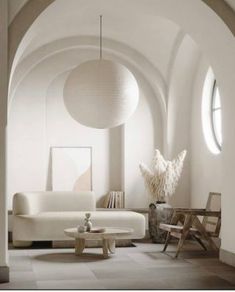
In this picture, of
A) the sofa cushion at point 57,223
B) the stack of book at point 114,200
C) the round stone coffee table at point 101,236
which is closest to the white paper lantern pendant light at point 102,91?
the round stone coffee table at point 101,236

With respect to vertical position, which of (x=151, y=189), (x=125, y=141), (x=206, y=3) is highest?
(x=206, y=3)

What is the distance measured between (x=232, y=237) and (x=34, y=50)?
5330 mm

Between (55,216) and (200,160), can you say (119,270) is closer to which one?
(55,216)

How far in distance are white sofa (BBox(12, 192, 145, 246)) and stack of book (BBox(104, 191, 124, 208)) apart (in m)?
0.71

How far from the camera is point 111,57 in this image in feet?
37.1

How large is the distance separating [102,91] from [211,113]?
3.34 metres

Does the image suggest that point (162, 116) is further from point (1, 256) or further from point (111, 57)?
point (1, 256)

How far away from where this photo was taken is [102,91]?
771cm

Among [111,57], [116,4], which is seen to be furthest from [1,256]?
[111,57]

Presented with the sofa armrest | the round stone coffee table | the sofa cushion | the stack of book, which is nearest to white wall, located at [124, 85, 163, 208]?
the stack of book

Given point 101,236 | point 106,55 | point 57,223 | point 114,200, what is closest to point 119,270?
point 101,236

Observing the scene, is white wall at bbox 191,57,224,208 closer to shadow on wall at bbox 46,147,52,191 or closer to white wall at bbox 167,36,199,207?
white wall at bbox 167,36,199,207

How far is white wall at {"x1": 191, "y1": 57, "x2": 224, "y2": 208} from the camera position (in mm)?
9906

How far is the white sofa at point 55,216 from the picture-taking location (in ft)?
30.4
